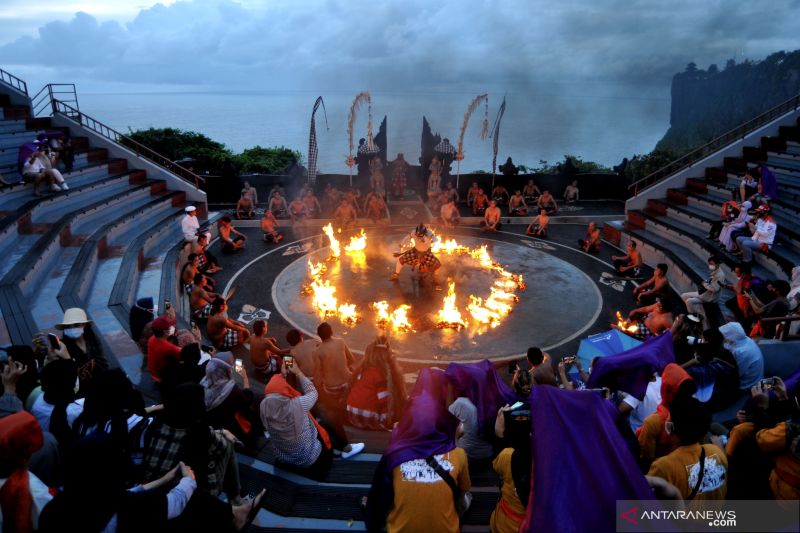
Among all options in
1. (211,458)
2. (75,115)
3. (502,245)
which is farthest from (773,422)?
(75,115)

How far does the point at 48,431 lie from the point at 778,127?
82.3ft

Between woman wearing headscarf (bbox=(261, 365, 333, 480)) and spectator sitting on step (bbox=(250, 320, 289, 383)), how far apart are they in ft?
11.3

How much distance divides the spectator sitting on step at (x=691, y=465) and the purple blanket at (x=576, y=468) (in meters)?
0.60

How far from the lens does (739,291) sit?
36.3 feet

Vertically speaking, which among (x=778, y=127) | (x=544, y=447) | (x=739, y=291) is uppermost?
(x=778, y=127)

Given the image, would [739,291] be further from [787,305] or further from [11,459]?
[11,459]

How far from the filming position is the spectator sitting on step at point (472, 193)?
2197cm

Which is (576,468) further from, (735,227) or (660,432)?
(735,227)

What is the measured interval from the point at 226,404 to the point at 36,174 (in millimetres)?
12881

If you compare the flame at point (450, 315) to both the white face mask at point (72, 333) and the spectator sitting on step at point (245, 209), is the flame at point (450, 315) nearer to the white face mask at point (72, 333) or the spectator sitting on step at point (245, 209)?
the white face mask at point (72, 333)

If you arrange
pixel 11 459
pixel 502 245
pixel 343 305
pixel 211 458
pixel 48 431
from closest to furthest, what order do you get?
1. pixel 11 459
2. pixel 211 458
3. pixel 48 431
4. pixel 343 305
5. pixel 502 245

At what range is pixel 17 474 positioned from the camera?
150 inches

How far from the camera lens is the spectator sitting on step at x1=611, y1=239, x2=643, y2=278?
48.5 feet

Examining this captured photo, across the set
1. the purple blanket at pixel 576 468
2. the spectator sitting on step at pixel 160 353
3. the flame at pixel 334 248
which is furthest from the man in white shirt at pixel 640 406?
the flame at pixel 334 248
